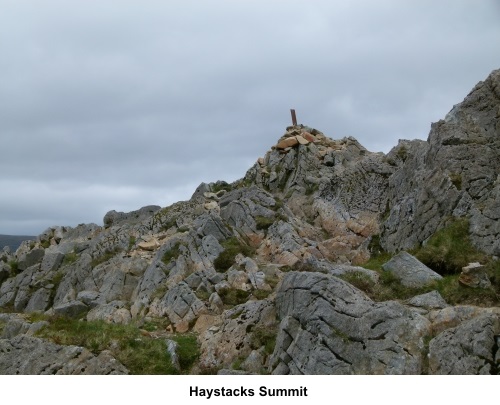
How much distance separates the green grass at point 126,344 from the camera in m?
18.2

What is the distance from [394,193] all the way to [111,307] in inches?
862

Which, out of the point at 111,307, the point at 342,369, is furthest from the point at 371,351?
the point at 111,307

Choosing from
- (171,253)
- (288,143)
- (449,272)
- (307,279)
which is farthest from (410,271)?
(288,143)

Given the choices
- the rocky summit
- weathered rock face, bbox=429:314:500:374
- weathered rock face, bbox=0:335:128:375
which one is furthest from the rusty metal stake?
weathered rock face, bbox=429:314:500:374

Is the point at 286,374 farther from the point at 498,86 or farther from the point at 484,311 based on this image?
the point at 498,86

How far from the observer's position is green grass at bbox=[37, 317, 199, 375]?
1824 cm

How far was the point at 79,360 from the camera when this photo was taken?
17391 millimetres

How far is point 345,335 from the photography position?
15547 mm

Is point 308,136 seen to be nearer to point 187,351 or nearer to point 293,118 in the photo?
point 293,118

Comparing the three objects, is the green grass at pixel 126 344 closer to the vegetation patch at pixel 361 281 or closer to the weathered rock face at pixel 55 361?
the weathered rock face at pixel 55 361

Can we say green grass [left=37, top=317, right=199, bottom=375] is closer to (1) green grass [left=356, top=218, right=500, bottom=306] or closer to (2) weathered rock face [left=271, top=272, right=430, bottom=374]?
(2) weathered rock face [left=271, top=272, right=430, bottom=374]

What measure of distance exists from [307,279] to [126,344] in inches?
299

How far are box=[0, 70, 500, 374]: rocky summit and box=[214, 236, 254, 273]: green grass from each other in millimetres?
173

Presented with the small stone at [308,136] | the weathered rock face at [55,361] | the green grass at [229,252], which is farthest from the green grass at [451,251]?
the small stone at [308,136]
